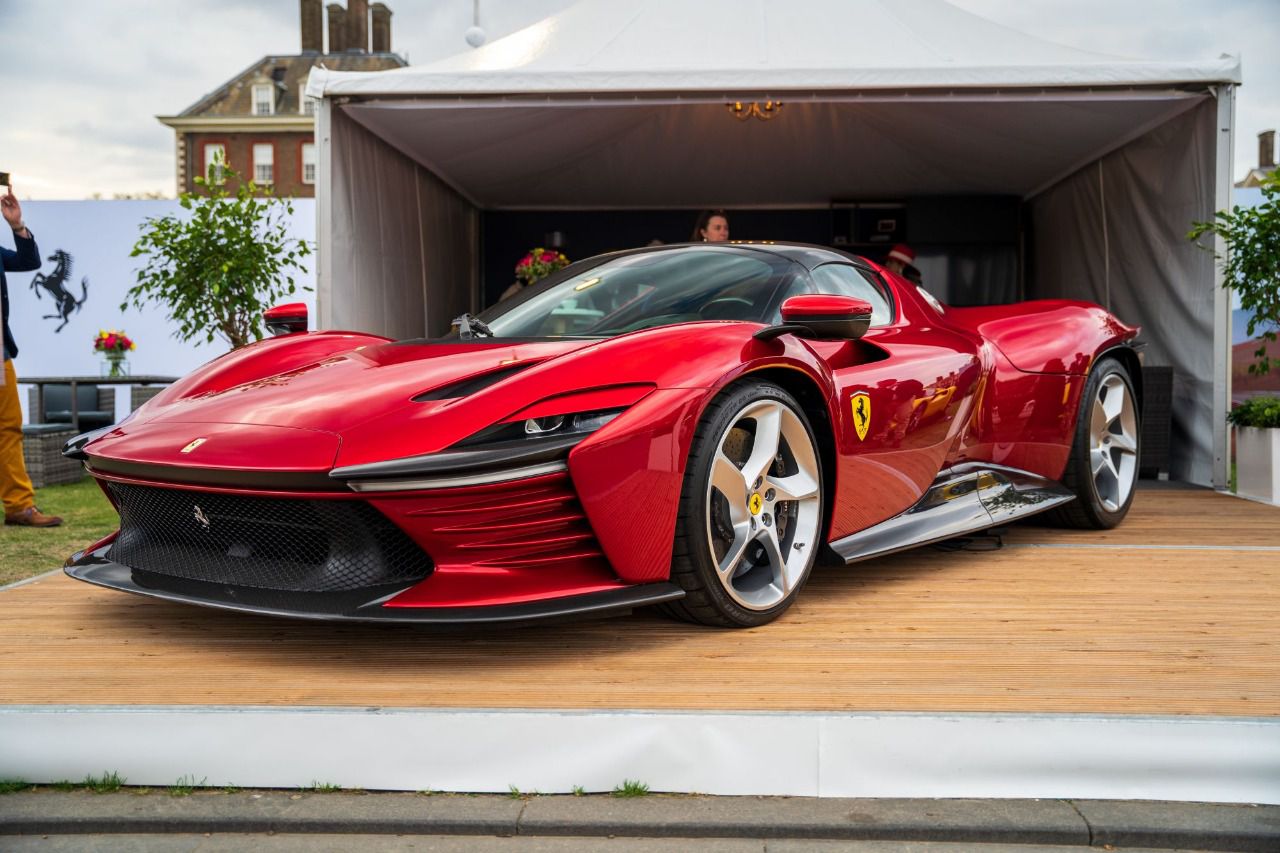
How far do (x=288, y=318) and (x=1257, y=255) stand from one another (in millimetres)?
4709

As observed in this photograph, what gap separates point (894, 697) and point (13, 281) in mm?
14030

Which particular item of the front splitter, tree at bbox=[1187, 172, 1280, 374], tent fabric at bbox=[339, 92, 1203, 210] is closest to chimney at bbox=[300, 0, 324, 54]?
tent fabric at bbox=[339, 92, 1203, 210]

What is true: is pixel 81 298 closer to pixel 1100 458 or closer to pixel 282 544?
pixel 1100 458

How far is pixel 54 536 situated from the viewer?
16.5ft

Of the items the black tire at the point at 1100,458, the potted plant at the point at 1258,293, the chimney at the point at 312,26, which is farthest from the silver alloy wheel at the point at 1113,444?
the chimney at the point at 312,26

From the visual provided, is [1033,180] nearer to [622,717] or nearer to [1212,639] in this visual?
[1212,639]

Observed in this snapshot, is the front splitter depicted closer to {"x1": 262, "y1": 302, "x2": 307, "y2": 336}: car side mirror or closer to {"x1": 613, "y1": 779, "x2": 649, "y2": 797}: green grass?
{"x1": 613, "y1": 779, "x2": 649, "y2": 797}: green grass

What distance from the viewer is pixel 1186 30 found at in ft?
20.5

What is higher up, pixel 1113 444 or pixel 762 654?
pixel 1113 444

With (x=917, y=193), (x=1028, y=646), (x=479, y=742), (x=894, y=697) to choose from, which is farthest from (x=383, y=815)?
(x=917, y=193)

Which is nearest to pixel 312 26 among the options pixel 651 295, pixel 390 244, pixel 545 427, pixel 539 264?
pixel 539 264

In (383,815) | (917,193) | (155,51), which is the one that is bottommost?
(383,815)

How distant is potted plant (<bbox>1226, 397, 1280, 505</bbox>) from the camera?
5.48 m

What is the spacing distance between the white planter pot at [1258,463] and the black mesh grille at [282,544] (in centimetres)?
473
